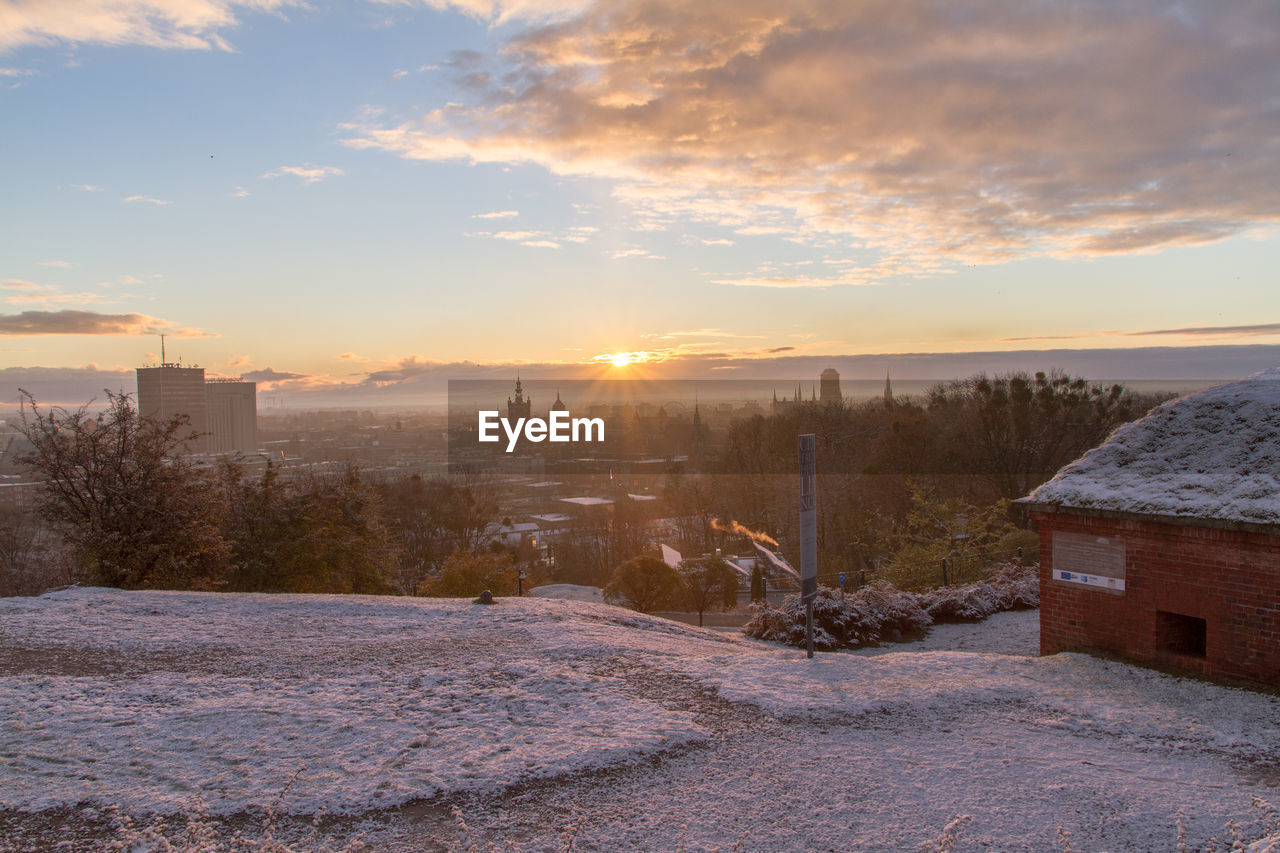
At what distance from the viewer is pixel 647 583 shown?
64.0 ft

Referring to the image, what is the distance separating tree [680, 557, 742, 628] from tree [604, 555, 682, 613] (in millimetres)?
836

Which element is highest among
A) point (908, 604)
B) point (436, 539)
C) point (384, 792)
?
point (384, 792)

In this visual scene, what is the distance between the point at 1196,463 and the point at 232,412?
1837 inches

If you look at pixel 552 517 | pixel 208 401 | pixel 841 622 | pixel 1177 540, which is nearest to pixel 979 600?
pixel 841 622

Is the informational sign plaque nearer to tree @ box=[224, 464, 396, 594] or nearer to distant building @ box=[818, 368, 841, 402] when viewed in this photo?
tree @ box=[224, 464, 396, 594]

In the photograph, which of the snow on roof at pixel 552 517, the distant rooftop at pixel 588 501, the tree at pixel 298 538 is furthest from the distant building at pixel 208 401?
the distant rooftop at pixel 588 501

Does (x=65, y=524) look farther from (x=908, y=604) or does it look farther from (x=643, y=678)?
(x=908, y=604)

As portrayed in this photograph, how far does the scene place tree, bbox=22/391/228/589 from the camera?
1195 cm

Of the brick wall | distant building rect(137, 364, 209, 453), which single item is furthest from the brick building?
distant building rect(137, 364, 209, 453)

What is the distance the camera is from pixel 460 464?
172 ft

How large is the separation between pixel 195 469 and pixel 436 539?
62.9 ft

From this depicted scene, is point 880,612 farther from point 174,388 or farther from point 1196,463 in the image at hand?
point 174,388

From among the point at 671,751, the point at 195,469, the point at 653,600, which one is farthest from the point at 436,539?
the point at 671,751

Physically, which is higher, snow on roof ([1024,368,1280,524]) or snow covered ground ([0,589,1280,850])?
snow on roof ([1024,368,1280,524])
